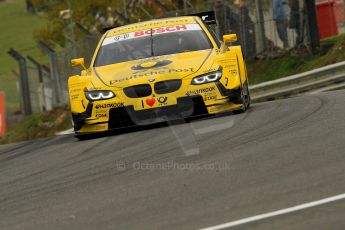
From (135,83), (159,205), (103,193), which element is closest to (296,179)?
(159,205)

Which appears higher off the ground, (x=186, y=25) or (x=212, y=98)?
(x=186, y=25)

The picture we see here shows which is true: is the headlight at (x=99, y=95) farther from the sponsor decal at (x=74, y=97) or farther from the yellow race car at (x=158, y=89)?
the sponsor decal at (x=74, y=97)

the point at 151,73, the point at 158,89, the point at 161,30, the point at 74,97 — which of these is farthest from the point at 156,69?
the point at 161,30

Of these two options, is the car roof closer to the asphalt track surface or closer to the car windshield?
the car windshield

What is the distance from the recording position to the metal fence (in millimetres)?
21109

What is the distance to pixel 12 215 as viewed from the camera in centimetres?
748

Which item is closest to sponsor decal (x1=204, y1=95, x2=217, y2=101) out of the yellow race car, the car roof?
the yellow race car

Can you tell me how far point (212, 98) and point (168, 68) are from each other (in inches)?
24.8

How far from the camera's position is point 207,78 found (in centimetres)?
1168

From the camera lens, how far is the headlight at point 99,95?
11732mm

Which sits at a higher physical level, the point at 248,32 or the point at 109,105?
the point at 248,32

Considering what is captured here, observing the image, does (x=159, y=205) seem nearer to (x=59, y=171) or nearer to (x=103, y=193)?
(x=103, y=193)

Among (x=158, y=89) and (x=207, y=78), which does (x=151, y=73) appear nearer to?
(x=158, y=89)

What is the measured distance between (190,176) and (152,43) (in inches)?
206
